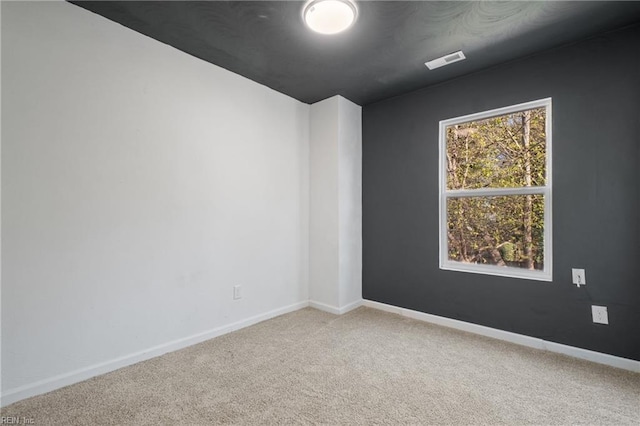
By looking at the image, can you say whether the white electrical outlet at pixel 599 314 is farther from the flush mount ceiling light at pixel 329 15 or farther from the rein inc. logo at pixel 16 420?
the rein inc. logo at pixel 16 420

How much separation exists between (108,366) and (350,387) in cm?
159

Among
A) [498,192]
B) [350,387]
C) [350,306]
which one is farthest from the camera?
[350,306]

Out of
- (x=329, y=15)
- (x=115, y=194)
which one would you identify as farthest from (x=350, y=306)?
(x=329, y=15)

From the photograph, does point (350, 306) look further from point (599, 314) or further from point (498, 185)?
point (599, 314)

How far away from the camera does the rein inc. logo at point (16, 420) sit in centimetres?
150

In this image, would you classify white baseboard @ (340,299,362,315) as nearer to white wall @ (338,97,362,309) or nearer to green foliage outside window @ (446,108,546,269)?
white wall @ (338,97,362,309)

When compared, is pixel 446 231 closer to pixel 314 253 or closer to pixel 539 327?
pixel 539 327

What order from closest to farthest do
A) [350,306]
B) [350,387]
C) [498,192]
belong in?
[350,387] < [498,192] < [350,306]

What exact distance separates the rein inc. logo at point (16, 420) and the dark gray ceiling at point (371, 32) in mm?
2372

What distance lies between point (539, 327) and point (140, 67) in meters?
3.62

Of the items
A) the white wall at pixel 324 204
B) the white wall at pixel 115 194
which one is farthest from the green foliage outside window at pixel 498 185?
the white wall at pixel 115 194

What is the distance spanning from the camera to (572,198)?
2.25 metres

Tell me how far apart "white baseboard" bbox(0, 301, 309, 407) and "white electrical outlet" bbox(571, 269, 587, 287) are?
8.72 feet

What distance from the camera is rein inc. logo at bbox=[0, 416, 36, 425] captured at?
1501mm
